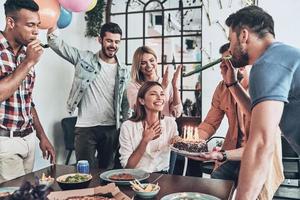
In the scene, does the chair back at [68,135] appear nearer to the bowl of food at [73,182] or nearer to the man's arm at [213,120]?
the man's arm at [213,120]

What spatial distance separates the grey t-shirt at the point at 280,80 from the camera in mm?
1257

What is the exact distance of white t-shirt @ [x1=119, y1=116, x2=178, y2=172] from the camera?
2146mm

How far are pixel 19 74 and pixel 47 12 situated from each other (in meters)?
0.82

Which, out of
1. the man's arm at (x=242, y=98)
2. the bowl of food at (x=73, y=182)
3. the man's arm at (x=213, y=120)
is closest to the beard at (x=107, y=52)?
the man's arm at (x=213, y=120)

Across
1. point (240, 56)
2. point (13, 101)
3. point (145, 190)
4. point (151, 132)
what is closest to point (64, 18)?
point (13, 101)

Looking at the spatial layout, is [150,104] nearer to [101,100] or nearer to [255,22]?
[101,100]

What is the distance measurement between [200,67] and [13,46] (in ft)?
9.02

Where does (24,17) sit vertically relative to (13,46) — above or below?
above

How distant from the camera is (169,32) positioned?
4535mm

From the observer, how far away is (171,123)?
2.34 meters

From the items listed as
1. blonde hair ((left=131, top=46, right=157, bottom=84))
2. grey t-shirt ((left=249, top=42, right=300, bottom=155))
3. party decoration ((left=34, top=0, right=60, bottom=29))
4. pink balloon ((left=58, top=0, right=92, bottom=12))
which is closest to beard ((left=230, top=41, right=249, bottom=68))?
grey t-shirt ((left=249, top=42, right=300, bottom=155))

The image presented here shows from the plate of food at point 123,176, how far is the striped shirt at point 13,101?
668 millimetres

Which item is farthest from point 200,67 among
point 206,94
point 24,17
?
point 24,17

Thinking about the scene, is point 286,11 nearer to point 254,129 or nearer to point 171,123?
point 171,123
